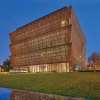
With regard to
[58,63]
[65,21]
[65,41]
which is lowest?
[58,63]

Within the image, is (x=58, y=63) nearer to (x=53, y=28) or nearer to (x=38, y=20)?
(x=53, y=28)

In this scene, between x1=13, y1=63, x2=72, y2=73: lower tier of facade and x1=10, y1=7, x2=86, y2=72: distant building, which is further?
x1=10, y1=7, x2=86, y2=72: distant building

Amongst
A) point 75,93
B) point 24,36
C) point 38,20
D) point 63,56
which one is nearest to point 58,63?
point 63,56

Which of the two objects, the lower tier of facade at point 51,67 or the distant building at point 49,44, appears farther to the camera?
the distant building at point 49,44

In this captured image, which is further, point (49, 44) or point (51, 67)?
point (49, 44)

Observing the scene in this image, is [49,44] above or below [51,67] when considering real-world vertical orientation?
above

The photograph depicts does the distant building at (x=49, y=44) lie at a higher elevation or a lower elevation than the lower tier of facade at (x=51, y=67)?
higher

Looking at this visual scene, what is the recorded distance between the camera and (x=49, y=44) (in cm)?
9625

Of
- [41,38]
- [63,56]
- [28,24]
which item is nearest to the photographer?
[63,56]

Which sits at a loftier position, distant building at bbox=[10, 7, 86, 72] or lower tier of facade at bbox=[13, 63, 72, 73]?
distant building at bbox=[10, 7, 86, 72]

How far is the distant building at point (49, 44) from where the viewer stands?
283ft

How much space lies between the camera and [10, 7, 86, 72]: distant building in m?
86.4

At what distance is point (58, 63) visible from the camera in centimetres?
8862

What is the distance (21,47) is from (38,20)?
59.4 feet
